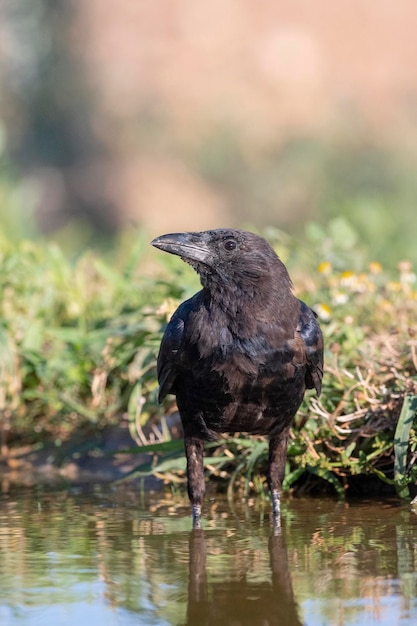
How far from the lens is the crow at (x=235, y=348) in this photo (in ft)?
15.1

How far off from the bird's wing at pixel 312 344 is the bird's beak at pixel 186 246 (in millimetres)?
538

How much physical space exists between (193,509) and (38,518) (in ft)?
2.34

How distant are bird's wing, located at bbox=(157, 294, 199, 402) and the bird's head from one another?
0.60 feet

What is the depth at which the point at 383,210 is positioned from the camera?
36.9 feet

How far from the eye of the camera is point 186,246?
15.6 feet

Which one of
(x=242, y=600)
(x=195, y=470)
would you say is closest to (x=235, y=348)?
(x=195, y=470)

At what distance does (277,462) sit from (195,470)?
1.24ft

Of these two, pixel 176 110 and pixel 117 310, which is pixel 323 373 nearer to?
pixel 117 310

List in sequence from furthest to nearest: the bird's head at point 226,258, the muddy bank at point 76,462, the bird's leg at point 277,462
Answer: the muddy bank at point 76,462
the bird's leg at point 277,462
the bird's head at point 226,258

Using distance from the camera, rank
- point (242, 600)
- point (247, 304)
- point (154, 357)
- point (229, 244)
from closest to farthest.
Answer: point (242, 600) < point (247, 304) < point (229, 244) < point (154, 357)

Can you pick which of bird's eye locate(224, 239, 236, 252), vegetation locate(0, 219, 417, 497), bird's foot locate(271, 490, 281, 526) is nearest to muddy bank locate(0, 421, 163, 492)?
vegetation locate(0, 219, 417, 497)

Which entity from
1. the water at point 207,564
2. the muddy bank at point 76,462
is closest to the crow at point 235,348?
the water at point 207,564

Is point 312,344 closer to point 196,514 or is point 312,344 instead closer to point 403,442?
point 403,442

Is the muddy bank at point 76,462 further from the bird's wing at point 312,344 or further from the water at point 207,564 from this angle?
the bird's wing at point 312,344
